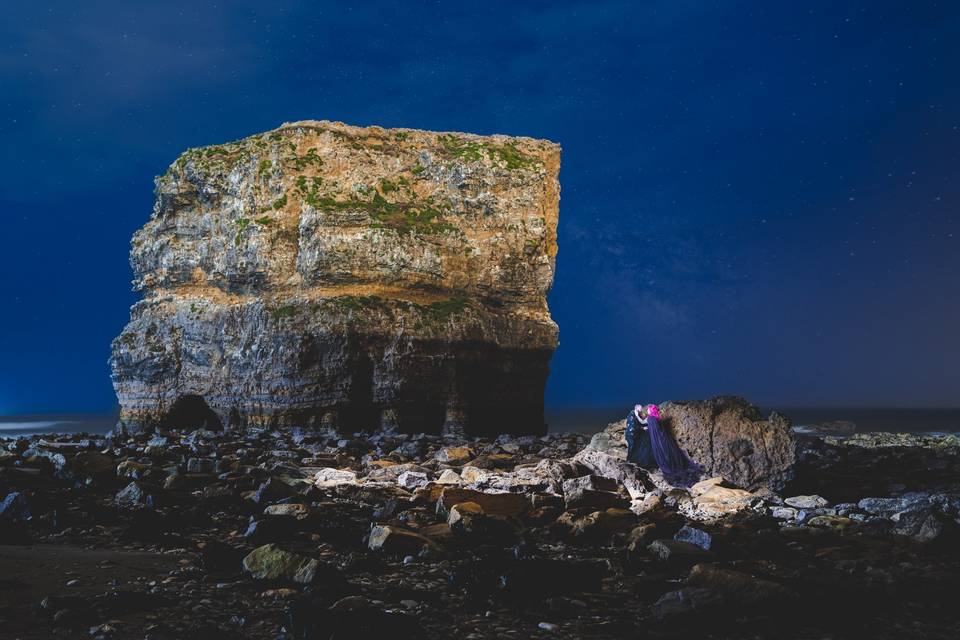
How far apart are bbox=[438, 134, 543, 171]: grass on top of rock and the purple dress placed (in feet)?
63.0

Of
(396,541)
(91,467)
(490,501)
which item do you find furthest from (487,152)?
(396,541)

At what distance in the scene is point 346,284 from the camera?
26625 millimetres

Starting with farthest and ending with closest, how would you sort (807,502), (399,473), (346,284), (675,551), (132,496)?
(346,284) → (399,473) → (807,502) → (132,496) → (675,551)

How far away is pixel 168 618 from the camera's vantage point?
15.6 ft

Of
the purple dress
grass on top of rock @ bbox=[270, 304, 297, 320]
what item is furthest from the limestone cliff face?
the purple dress

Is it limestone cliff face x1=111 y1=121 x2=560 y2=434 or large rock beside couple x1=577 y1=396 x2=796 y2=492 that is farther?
limestone cliff face x1=111 y1=121 x2=560 y2=434

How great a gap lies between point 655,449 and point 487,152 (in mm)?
20080

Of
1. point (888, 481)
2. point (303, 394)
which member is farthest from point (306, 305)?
point (888, 481)

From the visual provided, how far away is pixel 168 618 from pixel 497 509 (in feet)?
16.5

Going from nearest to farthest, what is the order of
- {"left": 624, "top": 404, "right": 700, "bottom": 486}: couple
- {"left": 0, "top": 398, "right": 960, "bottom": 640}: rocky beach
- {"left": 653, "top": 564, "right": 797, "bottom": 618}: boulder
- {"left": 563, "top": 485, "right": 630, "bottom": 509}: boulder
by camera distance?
{"left": 0, "top": 398, "right": 960, "bottom": 640}: rocky beach < {"left": 653, "top": 564, "right": 797, "bottom": 618}: boulder < {"left": 563, "top": 485, "right": 630, "bottom": 509}: boulder < {"left": 624, "top": 404, "right": 700, "bottom": 486}: couple

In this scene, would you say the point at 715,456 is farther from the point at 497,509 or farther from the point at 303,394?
the point at 303,394

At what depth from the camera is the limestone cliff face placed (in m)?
25.5

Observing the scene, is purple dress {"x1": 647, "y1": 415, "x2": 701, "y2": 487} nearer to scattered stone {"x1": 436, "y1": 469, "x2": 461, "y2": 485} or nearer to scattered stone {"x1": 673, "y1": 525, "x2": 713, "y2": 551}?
scattered stone {"x1": 436, "y1": 469, "x2": 461, "y2": 485}

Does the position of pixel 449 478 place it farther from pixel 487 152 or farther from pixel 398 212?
pixel 487 152
